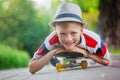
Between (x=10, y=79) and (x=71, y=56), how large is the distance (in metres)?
0.22

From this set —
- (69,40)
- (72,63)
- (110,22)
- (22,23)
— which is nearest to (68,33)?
(69,40)

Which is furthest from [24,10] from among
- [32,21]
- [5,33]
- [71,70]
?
[71,70]

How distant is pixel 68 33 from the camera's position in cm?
135

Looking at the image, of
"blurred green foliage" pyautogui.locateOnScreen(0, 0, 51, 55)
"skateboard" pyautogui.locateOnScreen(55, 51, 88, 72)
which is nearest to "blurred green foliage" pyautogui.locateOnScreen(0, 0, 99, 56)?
"blurred green foliage" pyautogui.locateOnScreen(0, 0, 51, 55)

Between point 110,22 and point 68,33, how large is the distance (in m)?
1.92

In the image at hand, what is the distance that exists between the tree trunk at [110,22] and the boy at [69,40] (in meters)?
1.52

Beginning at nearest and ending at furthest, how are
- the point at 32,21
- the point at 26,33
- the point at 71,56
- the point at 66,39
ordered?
the point at 66,39 < the point at 71,56 < the point at 26,33 < the point at 32,21

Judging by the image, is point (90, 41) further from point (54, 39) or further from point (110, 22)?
point (110, 22)

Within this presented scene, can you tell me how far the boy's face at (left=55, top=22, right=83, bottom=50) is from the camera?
135cm

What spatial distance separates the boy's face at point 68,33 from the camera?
53.3 inches

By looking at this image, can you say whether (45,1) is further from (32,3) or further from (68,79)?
(68,79)

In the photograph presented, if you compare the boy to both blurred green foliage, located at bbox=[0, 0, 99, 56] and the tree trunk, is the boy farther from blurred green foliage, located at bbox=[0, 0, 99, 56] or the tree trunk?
blurred green foliage, located at bbox=[0, 0, 99, 56]

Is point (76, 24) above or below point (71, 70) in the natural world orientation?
above

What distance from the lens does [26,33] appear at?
6895mm
